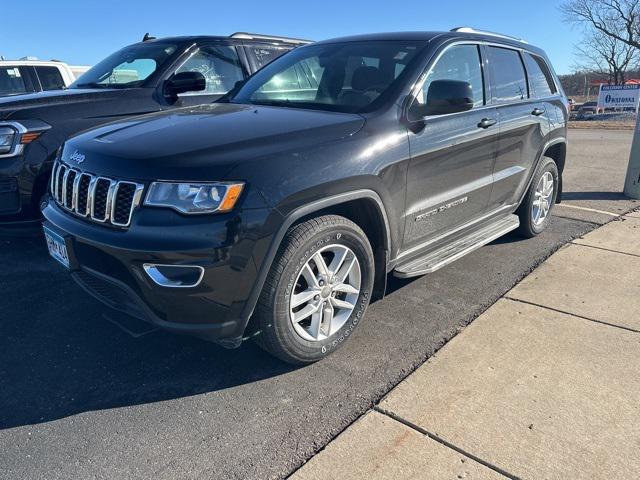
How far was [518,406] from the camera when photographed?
2.66 m

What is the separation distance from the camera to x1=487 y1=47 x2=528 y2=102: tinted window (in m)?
4.30

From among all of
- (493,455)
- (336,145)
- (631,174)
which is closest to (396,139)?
(336,145)

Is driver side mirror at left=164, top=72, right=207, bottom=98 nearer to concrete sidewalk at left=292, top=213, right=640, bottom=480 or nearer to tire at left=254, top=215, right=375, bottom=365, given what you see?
tire at left=254, top=215, right=375, bottom=365

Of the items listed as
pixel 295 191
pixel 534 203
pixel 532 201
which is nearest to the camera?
pixel 295 191

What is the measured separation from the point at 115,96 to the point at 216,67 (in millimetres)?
1260

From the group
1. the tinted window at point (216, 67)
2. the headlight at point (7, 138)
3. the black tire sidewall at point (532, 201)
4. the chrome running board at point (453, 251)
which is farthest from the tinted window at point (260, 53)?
the chrome running board at point (453, 251)

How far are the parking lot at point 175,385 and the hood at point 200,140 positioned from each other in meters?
1.13

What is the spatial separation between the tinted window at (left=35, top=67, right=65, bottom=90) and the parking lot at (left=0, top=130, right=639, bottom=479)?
6.02 m

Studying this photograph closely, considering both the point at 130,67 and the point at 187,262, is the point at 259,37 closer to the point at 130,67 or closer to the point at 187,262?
the point at 130,67

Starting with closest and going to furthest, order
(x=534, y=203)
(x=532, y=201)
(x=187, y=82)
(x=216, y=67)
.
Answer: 1. (x=187, y=82)
2. (x=532, y=201)
3. (x=534, y=203)
4. (x=216, y=67)

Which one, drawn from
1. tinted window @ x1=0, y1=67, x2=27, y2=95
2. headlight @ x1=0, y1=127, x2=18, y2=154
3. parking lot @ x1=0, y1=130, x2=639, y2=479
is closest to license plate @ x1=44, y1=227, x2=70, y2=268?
parking lot @ x1=0, y1=130, x2=639, y2=479

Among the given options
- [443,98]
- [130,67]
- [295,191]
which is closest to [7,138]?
[130,67]

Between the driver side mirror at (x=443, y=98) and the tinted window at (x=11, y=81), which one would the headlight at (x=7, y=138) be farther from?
the tinted window at (x=11, y=81)

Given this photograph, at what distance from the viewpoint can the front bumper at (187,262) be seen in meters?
2.42
